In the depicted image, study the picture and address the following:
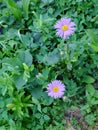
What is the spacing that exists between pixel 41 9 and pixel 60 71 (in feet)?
1.96

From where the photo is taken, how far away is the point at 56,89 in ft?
7.44

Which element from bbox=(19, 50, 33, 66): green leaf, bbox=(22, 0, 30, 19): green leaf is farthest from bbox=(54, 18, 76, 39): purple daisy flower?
bbox=(22, 0, 30, 19): green leaf

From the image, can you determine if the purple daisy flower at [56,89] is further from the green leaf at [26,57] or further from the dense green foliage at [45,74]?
the green leaf at [26,57]

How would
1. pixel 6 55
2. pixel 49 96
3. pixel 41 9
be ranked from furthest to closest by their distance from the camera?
pixel 41 9, pixel 6 55, pixel 49 96

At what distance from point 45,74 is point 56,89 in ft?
0.44

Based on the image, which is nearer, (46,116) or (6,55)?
(46,116)

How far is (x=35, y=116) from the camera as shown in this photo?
Result: 2.35m

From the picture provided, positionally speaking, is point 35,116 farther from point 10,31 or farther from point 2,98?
point 10,31

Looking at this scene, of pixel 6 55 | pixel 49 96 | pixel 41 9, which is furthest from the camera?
pixel 41 9

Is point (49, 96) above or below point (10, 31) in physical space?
below

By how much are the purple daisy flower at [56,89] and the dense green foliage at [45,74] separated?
5cm

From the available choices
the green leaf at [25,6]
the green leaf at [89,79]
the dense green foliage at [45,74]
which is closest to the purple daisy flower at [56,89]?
the dense green foliage at [45,74]

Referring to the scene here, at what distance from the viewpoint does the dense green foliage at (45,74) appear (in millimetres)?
2297

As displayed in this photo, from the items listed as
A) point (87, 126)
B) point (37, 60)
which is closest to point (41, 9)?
point (37, 60)
